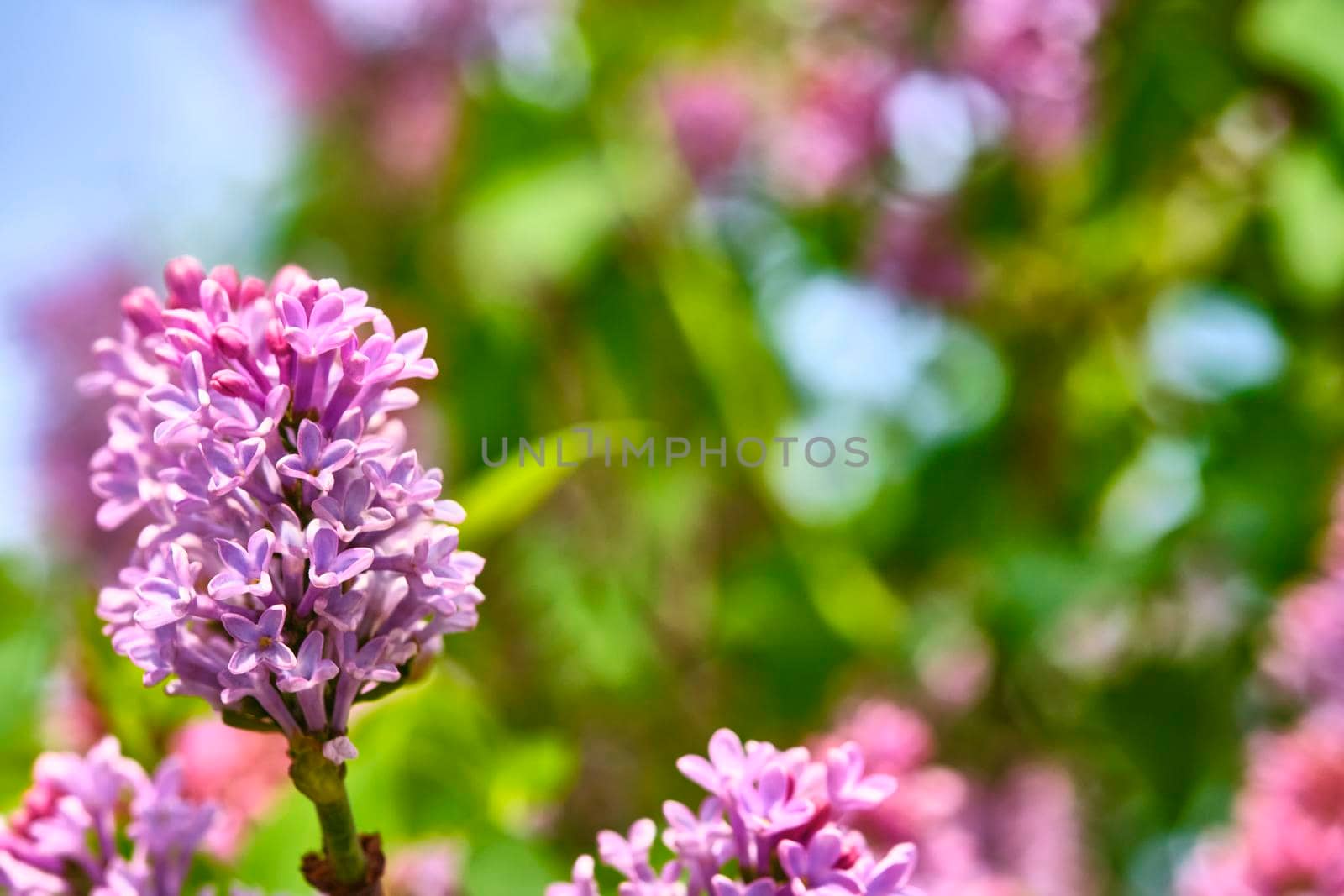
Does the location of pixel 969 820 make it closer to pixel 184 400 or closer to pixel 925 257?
pixel 925 257

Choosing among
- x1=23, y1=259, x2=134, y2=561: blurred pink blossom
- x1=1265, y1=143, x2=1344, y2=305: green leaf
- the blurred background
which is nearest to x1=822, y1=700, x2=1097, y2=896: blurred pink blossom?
the blurred background

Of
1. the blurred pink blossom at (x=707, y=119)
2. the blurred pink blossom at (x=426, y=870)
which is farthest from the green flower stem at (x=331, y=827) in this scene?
the blurred pink blossom at (x=707, y=119)

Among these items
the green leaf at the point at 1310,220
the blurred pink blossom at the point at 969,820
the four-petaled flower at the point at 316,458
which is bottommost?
the four-petaled flower at the point at 316,458

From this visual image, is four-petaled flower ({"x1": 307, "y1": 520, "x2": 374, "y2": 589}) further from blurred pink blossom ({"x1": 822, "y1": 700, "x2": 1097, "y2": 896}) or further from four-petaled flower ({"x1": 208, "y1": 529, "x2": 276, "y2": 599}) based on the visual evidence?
blurred pink blossom ({"x1": 822, "y1": 700, "x2": 1097, "y2": 896})

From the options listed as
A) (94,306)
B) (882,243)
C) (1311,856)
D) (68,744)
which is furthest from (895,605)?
(94,306)

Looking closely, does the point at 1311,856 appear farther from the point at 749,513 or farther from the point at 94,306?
the point at 94,306

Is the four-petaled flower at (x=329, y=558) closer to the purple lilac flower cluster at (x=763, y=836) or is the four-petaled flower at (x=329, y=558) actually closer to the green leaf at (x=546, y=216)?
the purple lilac flower cluster at (x=763, y=836)
